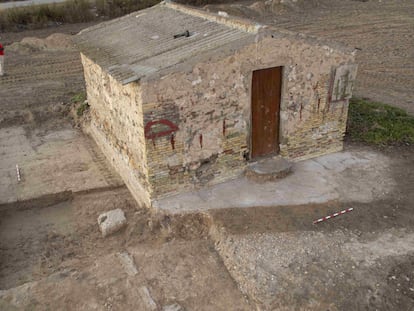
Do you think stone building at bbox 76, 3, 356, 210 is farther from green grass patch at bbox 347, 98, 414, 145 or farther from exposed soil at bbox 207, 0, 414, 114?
exposed soil at bbox 207, 0, 414, 114

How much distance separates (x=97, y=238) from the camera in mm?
8562

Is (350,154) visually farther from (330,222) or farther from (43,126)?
(43,126)

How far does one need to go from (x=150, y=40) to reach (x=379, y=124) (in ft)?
22.0

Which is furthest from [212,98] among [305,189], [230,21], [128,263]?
[128,263]

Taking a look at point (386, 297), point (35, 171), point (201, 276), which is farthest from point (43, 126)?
point (386, 297)

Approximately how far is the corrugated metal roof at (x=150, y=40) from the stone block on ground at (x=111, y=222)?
2721 millimetres

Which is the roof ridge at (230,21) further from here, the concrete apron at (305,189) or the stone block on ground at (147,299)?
the stone block on ground at (147,299)

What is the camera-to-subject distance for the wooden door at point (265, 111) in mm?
8992

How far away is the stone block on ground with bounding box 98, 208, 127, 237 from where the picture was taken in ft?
27.8

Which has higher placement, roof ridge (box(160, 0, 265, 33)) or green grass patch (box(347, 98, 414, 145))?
roof ridge (box(160, 0, 265, 33))

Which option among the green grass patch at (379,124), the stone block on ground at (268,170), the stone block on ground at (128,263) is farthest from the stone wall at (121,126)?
the green grass patch at (379,124)

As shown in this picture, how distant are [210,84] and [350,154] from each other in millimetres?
4326

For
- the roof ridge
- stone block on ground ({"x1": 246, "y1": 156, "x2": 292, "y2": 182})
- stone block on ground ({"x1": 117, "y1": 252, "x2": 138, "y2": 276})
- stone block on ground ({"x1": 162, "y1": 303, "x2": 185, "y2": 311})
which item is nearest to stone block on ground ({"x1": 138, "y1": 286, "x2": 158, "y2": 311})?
stone block on ground ({"x1": 162, "y1": 303, "x2": 185, "y2": 311})

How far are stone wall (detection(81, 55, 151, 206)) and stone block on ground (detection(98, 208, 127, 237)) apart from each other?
0.65 m
